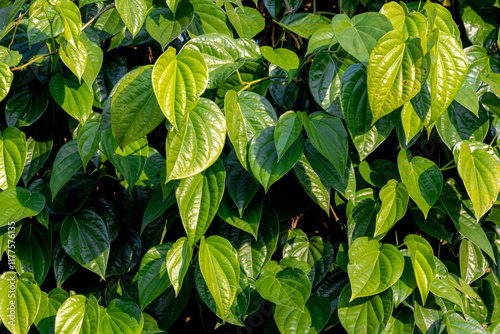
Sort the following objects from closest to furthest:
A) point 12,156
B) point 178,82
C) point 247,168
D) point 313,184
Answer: point 178,82, point 247,168, point 313,184, point 12,156

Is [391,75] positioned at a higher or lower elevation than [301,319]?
higher

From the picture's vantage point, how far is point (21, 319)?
1.00 m

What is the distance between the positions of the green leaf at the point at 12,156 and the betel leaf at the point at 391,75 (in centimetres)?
84

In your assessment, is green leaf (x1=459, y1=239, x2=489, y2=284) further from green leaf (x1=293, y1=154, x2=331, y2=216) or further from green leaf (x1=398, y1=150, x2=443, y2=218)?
green leaf (x1=293, y1=154, x2=331, y2=216)

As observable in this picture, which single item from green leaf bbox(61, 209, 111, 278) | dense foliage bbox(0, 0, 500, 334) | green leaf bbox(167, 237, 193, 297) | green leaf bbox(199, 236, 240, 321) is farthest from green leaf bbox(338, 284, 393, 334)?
green leaf bbox(61, 209, 111, 278)

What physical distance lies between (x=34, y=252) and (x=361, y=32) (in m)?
0.96

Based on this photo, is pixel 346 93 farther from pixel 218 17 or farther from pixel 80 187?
→ pixel 80 187

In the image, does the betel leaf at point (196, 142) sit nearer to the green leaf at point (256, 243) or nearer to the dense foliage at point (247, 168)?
the dense foliage at point (247, 168)

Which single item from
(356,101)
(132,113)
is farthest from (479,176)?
(132,113)

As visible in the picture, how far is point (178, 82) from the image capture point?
73cm

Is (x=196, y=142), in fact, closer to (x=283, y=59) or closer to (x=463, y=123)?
(x=283, y=59)

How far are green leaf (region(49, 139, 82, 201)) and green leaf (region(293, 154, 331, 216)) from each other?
511 millimetres

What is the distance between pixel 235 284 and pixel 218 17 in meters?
0.66

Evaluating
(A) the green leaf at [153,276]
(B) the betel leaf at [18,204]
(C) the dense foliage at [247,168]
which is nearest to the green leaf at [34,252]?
(C) the dense foliage at [247,168]
